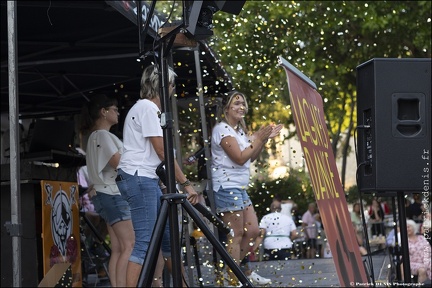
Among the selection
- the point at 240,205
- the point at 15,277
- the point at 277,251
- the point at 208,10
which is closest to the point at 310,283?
the point at 240,205

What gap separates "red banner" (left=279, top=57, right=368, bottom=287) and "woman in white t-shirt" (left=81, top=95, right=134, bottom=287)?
5.49 ft

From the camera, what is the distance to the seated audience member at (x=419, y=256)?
11.1 meters

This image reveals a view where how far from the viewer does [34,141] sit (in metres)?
8.75

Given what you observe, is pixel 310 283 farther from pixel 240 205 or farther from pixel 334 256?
pixel 334 256

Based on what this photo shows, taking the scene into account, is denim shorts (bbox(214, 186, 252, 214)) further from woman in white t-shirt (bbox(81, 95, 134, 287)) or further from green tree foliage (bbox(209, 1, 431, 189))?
green tree foliage (bbox(209, 1, 431, 189))

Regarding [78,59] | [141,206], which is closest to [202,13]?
[141,206]

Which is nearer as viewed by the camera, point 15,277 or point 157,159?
point 15,277

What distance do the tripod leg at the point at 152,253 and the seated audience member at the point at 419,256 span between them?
267 inches

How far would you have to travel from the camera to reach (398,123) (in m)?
6.02

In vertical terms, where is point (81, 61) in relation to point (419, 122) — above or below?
above

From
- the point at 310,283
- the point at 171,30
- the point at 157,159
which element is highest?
the point at 171,30

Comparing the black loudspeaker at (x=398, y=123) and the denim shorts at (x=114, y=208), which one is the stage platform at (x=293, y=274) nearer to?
the denim shorts at (x=114, y=208)

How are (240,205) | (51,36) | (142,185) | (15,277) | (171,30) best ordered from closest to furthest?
1. (171,30)
2. (15,277)
3. (142,185)
4. (240,205)
5. (51,36)

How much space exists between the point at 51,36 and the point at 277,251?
417cm
